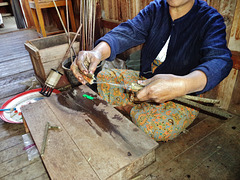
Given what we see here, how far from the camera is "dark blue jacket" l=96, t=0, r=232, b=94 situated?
1162mm

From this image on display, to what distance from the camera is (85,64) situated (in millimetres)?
1448

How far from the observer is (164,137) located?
151 cm

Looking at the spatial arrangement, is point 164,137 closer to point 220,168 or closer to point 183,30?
point 220,168

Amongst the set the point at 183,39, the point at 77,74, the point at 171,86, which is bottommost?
the point at 77,74

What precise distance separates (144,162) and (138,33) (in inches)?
44.9

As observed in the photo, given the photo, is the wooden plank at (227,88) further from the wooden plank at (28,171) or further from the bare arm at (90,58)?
the wooden plank at (28,171)

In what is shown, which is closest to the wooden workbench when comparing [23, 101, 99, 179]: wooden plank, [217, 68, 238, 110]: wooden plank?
[23, 101, 99, 179]: wooden plank

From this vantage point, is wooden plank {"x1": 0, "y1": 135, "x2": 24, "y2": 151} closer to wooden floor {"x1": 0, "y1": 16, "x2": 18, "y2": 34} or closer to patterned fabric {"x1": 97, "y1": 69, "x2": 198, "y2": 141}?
patterned fabric {"x1": 97, "y1": 69, "x2": 198, "y2": 141}

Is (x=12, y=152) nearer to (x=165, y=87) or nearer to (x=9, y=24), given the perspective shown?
(x=165, y=87)

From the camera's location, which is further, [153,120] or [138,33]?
[138,33]

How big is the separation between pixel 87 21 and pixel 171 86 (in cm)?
158

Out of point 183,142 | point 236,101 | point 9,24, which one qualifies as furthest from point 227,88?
point 9,24

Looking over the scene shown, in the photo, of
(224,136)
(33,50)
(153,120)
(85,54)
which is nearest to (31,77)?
(33,50)

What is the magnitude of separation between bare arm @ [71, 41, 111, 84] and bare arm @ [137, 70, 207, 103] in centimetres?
50
